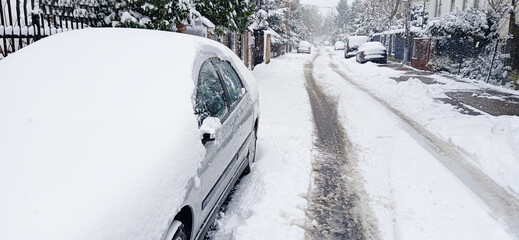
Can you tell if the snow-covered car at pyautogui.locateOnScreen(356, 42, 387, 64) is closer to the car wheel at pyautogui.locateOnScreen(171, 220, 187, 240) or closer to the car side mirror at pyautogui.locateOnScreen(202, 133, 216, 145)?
the car side mirror at pyautogui.locateOnScreen(202, 133, 216, 145)

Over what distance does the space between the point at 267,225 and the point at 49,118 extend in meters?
2.04

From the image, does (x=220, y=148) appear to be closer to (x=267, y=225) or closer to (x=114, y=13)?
(x=267, y=225)

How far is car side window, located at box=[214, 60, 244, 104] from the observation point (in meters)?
3.90

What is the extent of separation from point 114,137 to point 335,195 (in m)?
2.84

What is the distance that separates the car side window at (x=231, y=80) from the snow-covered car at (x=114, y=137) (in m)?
0.08

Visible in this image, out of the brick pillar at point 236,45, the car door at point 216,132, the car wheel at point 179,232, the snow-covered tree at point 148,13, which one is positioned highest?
the snow-covered tree at point 148,13

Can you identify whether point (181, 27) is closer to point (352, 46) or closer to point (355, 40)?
point (352, 46)

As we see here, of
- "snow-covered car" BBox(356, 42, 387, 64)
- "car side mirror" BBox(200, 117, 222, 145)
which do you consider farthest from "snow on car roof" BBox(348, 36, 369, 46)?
"car side mirror" BBox(200, 117, 222, 145)

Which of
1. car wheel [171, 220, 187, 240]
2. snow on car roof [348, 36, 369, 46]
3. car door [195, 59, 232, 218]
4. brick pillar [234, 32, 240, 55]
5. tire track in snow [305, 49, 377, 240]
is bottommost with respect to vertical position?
tire track in snow [305, 49, 377, 240]

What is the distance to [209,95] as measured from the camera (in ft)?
10.8

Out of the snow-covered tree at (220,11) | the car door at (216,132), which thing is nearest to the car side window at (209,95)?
the car door at (216,132)

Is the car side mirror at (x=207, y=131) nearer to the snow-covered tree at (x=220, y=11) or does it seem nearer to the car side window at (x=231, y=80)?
the car side window at (x=231, y=80)

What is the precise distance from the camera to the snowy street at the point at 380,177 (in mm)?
3678

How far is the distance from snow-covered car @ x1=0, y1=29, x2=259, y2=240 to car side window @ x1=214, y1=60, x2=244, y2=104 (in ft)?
0.27
